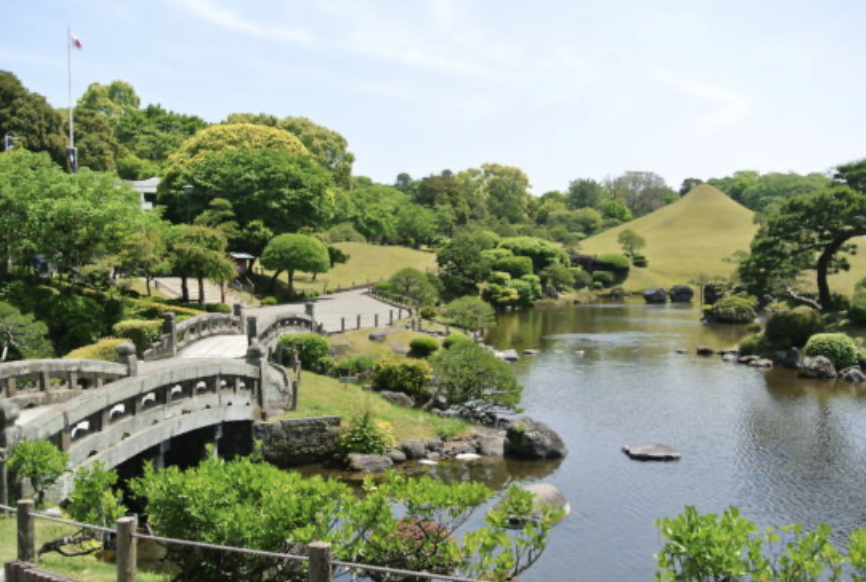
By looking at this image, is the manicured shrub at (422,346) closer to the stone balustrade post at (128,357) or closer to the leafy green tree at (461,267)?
the stone balustrade post at (128,357)

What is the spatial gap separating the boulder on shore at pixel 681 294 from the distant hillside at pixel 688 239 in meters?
6.17

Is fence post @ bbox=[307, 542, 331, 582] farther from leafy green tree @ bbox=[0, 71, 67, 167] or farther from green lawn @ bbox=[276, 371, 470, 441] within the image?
leafy green tree @ bbox=[0, 71, 67, 167]

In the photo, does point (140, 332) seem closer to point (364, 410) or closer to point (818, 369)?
point (364, 410)

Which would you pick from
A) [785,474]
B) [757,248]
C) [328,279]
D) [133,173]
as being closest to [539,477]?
[785,474]

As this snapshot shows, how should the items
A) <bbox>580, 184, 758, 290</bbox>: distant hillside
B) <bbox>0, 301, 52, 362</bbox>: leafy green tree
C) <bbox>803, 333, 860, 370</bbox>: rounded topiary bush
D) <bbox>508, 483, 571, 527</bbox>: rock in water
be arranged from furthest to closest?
1. <bbox>580, 184, 758, 290</bbox>: distant hillside
2. <bbox>803, 333, 860, 370</bbox>: rounded topiary bush
3. <bbox>0, 301, 52, 362</bbox>: leafy green tree
4. <bbox>508, 483, 571, 527</bbox>: rock in water

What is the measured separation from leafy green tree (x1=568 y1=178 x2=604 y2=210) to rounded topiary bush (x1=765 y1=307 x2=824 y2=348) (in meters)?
111

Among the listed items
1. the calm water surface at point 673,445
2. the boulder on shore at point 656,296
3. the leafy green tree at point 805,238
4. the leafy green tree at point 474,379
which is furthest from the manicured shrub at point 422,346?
the boulder on shore at point 656,296

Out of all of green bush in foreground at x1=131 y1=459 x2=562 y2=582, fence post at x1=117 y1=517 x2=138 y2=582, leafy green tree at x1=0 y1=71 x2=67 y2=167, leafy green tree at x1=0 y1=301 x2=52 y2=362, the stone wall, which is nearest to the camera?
fence post at x1=117 y1=517 x2=138 y2=582

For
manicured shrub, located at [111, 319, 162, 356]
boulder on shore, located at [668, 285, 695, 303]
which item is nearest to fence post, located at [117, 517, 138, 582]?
manicured shrub, located at [111, 319, 162, 356]

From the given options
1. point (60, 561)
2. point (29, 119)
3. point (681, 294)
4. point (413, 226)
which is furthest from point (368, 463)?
point (413, 226)

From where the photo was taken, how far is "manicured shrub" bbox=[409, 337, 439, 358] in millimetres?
40188

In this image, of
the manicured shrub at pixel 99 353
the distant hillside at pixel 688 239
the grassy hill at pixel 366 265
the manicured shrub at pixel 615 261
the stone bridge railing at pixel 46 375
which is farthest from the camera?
the distant hillside at pixel 688 239

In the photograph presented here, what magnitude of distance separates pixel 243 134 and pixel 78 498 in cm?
6609

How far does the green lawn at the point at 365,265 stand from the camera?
247ft
